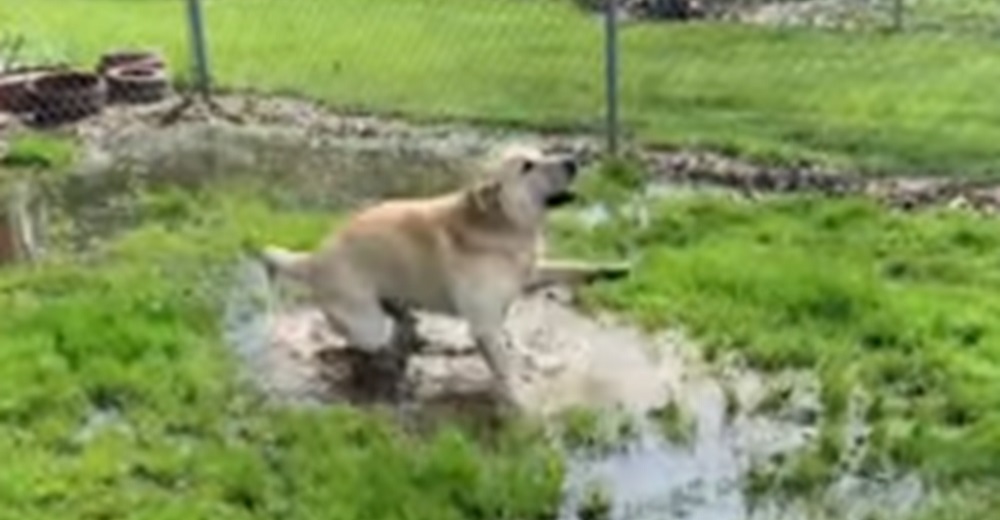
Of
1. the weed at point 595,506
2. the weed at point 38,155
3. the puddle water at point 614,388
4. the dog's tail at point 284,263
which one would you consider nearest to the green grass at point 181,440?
the weed at point 595,506

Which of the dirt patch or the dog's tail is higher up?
the dog's tail

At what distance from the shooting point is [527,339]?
32.5 feet

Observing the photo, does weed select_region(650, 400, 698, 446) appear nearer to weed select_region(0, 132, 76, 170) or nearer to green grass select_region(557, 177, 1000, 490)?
green grass select_region(557, 177, 1000, 490)

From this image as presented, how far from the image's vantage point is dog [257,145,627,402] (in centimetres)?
Result: 925

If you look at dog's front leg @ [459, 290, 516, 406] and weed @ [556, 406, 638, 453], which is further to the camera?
dog's front leg @ [459, 290, 516, 406]

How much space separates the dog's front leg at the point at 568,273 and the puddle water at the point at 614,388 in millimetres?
227

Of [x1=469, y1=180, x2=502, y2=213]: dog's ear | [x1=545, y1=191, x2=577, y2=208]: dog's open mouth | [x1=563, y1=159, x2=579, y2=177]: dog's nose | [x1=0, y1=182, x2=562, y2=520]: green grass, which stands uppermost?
[x1=563, y1=159, x2=579, y2=177]: dog's nose

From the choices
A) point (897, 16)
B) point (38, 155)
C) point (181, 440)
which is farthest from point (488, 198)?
point (897, 16)

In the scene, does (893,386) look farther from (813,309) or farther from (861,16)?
(861,16)

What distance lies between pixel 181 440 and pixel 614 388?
1903 mm

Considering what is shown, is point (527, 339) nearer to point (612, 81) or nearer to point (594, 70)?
point (612, 81)

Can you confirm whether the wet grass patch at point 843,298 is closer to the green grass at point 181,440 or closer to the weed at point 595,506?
the weed at point 595,506

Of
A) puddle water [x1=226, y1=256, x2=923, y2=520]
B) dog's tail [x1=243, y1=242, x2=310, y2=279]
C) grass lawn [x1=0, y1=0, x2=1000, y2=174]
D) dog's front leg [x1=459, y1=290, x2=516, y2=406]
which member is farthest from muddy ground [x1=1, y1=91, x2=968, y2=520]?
grass lawn [x1=0, y1=0, x2=1000, y2=174]

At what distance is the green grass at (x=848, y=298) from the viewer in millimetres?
8578
